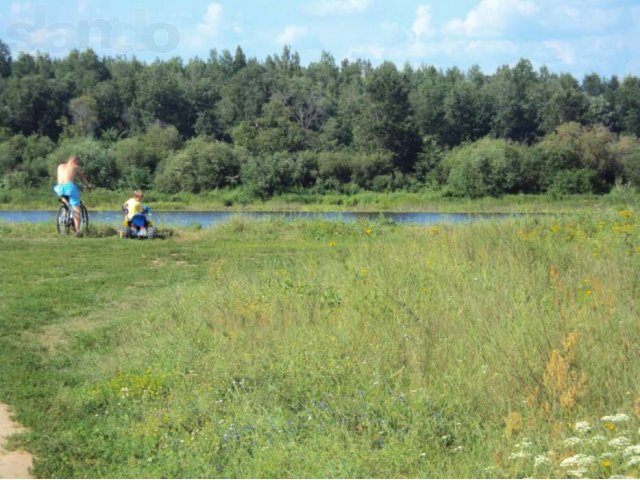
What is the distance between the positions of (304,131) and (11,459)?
70.8 meters

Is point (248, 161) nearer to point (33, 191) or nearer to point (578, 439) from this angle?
point (33, 191)

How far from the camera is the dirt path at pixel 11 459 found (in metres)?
6.04

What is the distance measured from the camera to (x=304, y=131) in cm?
7619

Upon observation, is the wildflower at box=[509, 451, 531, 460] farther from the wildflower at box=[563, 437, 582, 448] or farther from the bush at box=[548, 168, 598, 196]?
the bush at box=[548, 168, 598, 196]

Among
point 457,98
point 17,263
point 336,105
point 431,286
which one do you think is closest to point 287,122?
point 336,105

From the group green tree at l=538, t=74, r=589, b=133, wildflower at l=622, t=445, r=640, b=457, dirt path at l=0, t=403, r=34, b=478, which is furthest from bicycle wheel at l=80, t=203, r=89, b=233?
green tree at l=538, t=74, r=589, b=133

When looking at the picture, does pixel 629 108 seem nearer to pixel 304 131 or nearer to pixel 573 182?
pixel 304 131

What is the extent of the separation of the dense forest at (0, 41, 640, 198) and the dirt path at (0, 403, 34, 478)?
160 ft

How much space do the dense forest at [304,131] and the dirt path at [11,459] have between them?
4884cm

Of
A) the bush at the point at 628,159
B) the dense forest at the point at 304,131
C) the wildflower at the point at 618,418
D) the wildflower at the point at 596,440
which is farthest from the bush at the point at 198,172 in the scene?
the wildflower at the point at 596,440

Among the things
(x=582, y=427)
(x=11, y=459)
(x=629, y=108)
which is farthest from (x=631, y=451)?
(x=629, y=108)

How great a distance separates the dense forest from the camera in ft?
190

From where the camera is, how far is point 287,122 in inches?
3041

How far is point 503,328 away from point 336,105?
8440 cm
